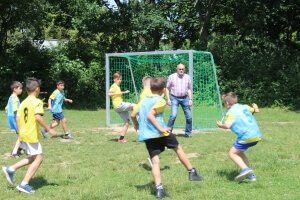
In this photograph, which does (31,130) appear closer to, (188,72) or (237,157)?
(237,157)

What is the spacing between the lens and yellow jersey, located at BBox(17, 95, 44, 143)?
5594mm

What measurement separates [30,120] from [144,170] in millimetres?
2069

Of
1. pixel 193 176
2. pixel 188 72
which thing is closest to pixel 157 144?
pixel 193 176

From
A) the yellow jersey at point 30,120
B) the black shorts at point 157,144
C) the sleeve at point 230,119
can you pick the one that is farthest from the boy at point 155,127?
the yellow jersey at point 30,120

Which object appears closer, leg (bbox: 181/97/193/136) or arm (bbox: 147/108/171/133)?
arm (bbox: 147/108/171/133)

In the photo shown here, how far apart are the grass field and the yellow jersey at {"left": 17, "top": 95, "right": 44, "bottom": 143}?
71 cm

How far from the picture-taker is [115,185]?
575 centimetres

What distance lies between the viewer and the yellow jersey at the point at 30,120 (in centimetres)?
559

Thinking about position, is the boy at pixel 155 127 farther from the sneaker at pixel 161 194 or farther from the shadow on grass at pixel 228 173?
the shadow on grass at pixel 228 173

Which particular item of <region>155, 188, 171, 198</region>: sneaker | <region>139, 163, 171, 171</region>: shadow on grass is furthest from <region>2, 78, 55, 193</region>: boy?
<region>139, 163, 171, 171</region>: shadow on grass

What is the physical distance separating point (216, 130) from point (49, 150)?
16.2 ft

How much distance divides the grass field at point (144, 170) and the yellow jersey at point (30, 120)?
2.34 feet

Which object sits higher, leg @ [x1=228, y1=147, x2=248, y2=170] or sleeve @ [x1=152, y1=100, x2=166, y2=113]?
sleeve @ [x1=152, y1=100, x2=166, y2=113]

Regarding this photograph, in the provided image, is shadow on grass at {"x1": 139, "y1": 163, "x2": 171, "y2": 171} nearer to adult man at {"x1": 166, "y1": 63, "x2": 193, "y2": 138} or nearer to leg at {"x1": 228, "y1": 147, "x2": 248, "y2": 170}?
leg at {"x1": 228, "y1": 147, "x2": 248, "y2": 170}
